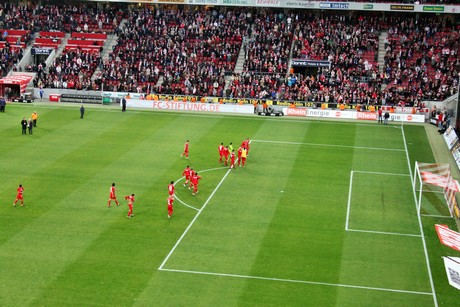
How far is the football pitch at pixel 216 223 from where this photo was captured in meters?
27.6

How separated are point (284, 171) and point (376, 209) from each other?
8100mm

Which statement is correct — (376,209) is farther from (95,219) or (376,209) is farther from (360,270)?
(95,219)

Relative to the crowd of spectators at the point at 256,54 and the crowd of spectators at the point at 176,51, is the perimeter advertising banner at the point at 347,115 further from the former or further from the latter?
the crowd of spectators at the point at 176,51

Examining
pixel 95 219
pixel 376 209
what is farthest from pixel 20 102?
pixel 376 209

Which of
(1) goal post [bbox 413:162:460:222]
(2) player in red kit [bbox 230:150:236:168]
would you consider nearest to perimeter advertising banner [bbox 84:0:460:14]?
(2) player in red kit [bbox 230:150:236:168]

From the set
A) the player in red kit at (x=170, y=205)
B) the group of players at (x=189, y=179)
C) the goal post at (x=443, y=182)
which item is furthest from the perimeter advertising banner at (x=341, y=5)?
the player in red kit at (x=170, y=205)

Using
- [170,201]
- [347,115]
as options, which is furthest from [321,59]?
[170,201]

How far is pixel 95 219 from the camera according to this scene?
34.6 meters

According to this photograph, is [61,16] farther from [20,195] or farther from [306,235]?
[306,235]

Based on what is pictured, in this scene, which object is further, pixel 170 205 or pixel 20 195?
pixel 20 195

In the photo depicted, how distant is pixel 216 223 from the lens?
34844 millimetres

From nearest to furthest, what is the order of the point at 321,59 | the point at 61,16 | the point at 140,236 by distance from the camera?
the point at 140,236, the point at 321,59, the point at 61,16

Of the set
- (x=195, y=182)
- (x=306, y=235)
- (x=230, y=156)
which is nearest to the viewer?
(x=306, y=235)

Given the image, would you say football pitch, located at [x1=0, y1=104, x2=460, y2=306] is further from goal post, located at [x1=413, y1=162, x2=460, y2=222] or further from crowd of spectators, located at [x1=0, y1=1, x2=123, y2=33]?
crowd of spectators, located at [x1=0, y1=1, x2=123, y2=33]
